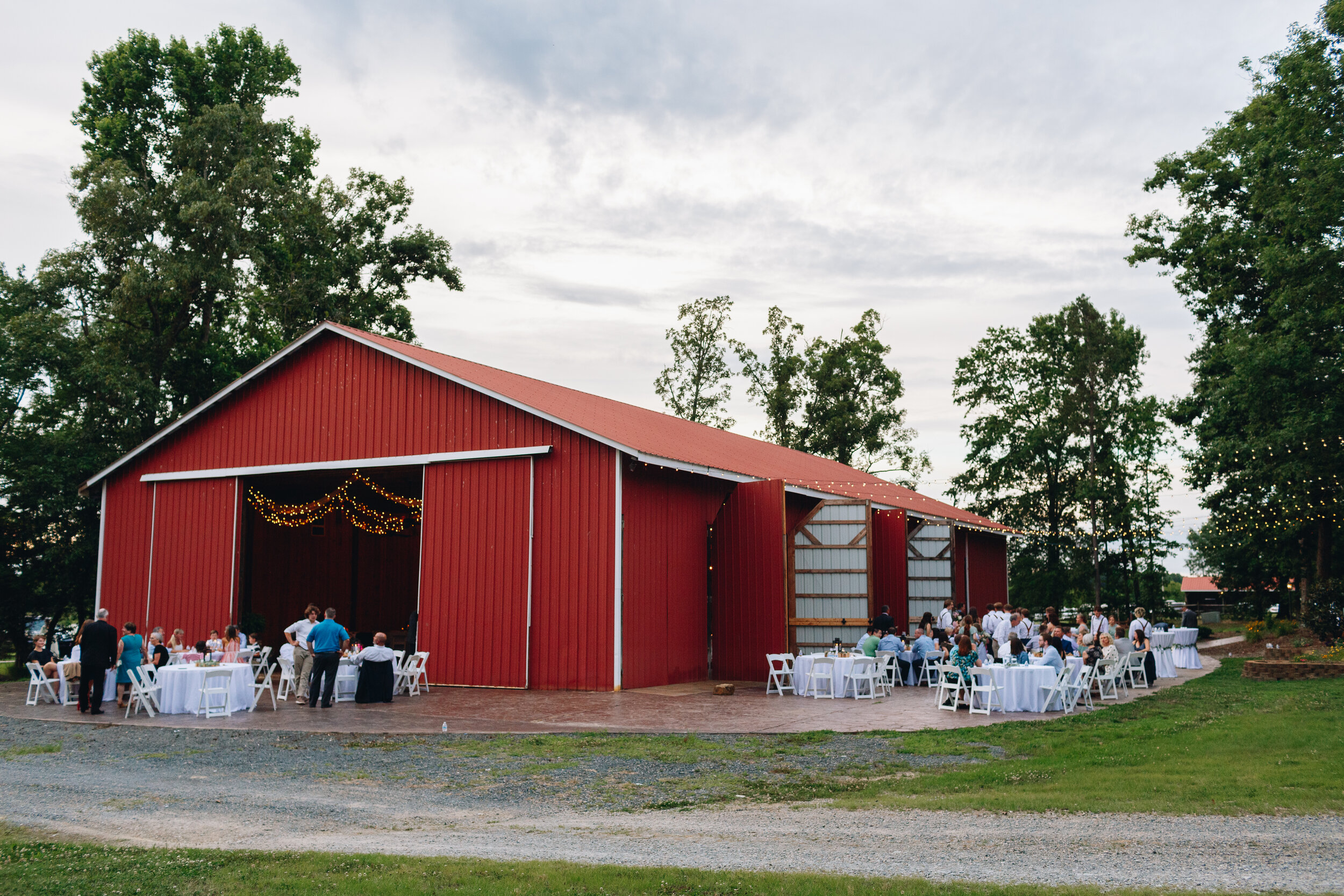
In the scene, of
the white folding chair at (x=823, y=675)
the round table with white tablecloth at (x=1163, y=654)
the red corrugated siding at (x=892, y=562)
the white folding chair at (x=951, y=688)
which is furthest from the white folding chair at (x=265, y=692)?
the round table with white tablecloth at (x=1163, y=654)

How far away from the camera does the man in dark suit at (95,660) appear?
13.2 metres

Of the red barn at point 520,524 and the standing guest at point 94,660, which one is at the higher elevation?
the red barn at point 520,524

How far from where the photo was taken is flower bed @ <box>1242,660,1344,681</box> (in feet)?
56.3

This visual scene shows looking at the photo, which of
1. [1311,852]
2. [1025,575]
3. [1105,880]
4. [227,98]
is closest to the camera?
[1105,880]

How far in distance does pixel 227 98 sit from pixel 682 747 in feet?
96.3

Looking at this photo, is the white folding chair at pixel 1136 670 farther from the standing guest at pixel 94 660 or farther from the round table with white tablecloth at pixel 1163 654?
the standing guest at pixel 94 660

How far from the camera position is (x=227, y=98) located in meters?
32.1

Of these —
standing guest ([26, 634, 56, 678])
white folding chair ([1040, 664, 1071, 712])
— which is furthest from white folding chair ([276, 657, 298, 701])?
white folding chair ([1040, 664, 1071, 712])

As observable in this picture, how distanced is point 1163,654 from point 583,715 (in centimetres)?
1256

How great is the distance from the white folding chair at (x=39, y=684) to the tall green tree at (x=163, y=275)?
10.9 metres

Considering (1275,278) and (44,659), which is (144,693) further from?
(1275,278)

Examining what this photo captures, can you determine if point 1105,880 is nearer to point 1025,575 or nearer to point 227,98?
point 227,98

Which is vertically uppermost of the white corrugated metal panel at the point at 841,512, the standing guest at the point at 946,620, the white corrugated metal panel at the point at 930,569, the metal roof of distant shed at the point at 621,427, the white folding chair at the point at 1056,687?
the metal roof of distant shed at the point at 621,427

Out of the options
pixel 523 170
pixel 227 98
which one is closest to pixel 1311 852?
pixel 523 170
